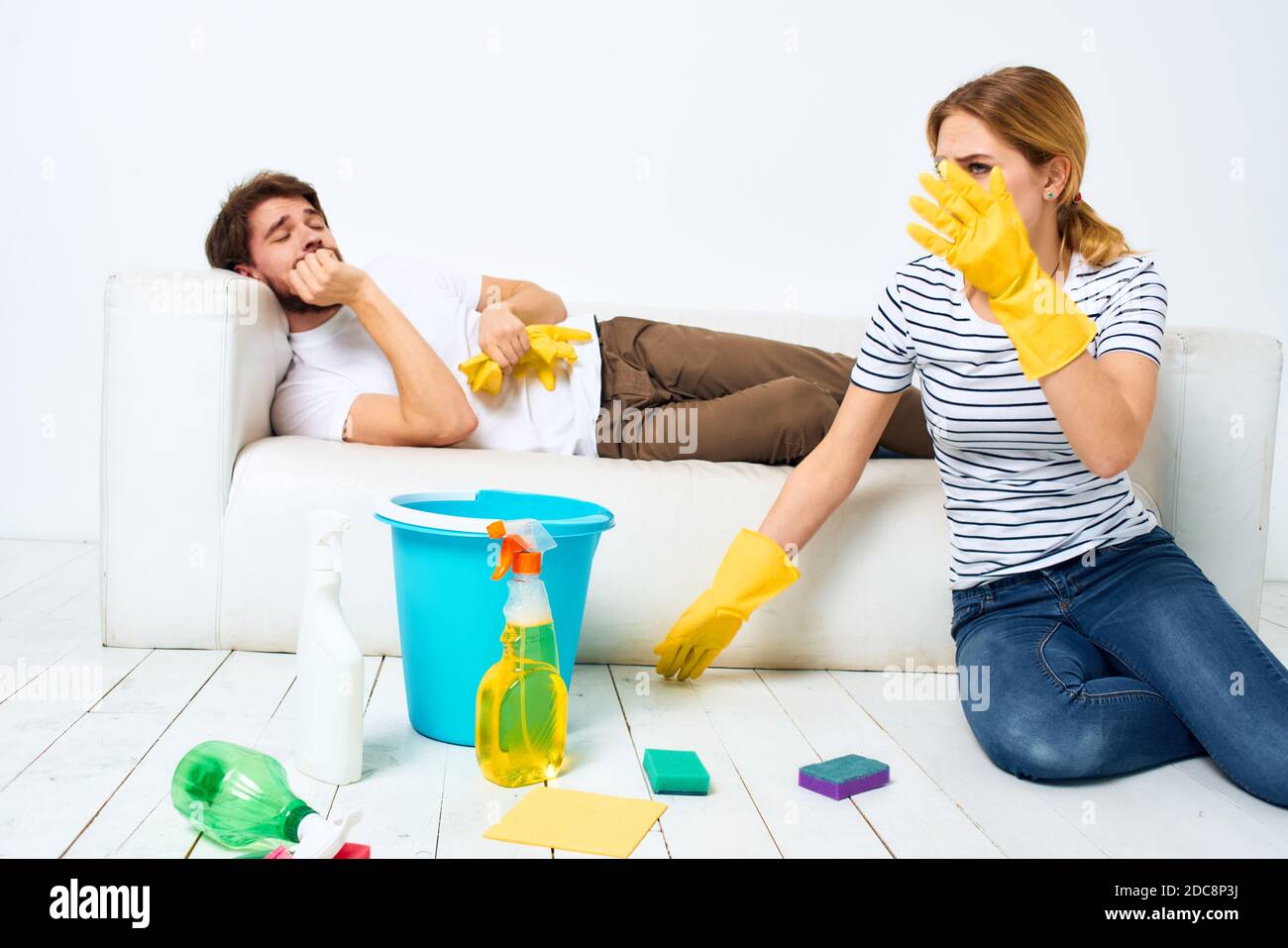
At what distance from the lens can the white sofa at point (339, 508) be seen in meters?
1.75

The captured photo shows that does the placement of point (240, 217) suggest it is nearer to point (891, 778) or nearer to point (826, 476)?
point (826, 476)

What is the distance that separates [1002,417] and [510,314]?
90cm

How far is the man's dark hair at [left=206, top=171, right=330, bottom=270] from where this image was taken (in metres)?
1.99

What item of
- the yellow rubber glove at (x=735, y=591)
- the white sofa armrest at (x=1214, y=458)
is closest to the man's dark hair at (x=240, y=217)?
the yellow rubber glove at (x=735, y=591)

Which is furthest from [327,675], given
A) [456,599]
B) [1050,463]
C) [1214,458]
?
[1214,458]

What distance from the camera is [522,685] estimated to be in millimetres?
1282

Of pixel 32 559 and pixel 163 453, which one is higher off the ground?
pixel 163 453

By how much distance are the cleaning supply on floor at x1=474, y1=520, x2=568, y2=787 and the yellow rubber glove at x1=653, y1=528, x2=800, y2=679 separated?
1.15 ft

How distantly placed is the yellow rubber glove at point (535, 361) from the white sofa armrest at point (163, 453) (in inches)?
16.1

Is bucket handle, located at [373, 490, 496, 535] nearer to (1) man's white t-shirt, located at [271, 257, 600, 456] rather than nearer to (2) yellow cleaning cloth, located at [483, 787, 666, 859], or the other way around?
(2) yellow cleaning cloth, located at [483, 787, 666, 859]

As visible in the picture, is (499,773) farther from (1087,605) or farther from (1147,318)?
(1147,318)

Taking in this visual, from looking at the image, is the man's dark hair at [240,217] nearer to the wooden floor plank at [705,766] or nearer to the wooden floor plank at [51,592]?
the wooden floor plank at [51,592]

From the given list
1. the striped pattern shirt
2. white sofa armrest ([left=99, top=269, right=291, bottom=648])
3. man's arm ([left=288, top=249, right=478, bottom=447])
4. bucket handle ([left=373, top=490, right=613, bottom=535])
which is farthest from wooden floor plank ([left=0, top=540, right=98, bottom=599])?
the striped pattern shirt

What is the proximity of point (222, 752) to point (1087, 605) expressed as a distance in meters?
1.04
